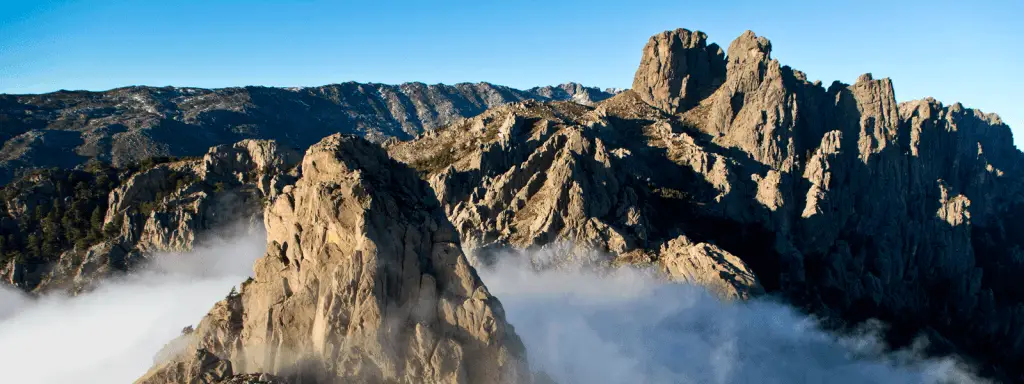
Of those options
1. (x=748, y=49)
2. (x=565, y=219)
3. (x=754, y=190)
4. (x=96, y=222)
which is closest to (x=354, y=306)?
(x=565, y=219)

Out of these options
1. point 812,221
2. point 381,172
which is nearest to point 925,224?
point 812,221

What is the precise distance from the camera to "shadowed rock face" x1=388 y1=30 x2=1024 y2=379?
8912 centimetres

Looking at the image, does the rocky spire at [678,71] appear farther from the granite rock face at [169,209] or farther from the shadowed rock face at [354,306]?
the shadowed rock face at [354,306]

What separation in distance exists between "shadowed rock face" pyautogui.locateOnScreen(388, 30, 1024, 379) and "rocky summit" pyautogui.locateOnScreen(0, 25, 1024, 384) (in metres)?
0.39

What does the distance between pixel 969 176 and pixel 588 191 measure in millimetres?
124197

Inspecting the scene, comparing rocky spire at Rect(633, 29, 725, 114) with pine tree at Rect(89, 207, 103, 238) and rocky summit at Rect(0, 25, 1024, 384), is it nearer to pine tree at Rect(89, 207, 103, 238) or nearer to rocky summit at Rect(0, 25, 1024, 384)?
rocky summit at Rect(0, 25, 1024, 384)

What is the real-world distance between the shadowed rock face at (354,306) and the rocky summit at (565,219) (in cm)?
11

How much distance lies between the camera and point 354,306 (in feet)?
120

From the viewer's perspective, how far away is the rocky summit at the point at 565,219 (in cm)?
3747

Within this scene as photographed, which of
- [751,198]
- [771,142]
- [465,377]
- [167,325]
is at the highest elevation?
[771,142]

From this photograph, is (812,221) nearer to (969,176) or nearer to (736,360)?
(736,360)

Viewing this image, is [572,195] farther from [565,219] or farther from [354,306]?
[354,306]

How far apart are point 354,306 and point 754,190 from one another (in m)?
89.4

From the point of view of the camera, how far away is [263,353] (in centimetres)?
3741
